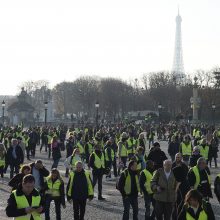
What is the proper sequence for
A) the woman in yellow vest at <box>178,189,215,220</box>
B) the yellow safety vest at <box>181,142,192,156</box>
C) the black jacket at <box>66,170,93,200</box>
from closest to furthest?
the woman in yellow vest at <box>178,189,215,220</box>, the black jacket at <box>66,170,93,200</box>, the yellow safety vest at <box>181,142,192,156</box>

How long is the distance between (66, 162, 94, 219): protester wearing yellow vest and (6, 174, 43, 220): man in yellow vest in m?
3.80

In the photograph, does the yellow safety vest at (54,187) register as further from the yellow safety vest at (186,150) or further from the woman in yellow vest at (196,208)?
the yellow safety vest at (186,150)

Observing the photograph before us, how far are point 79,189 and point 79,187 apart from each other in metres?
0.04

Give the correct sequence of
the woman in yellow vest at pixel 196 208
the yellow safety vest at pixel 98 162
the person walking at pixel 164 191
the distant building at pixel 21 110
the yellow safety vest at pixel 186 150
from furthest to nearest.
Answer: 1. the distant building at pixel 21 110
2. the yellow safety vest at pixel 186 150
3. the yellow safety vest at pixel 98 162
4. the person walking at pixel 164 191
5. the woman in yellow vest at pixel 196 208

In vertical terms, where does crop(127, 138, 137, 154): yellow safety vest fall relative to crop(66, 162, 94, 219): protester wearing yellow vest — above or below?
above

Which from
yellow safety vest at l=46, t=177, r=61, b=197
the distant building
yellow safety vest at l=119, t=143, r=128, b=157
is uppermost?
the distant building

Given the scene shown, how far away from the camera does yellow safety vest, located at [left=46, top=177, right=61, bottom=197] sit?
12680 mm

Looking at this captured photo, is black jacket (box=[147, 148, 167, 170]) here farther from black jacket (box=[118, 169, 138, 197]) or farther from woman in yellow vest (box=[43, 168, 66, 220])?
woman in yellow vest (box=[43, 168, 66, 220])

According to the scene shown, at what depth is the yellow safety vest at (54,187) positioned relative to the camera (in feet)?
41.6

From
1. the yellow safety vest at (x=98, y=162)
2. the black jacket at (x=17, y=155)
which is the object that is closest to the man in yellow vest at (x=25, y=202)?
the yellow safety vest at (x=98, y=162)

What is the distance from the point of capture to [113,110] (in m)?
124

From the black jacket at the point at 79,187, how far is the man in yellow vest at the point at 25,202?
149 inches

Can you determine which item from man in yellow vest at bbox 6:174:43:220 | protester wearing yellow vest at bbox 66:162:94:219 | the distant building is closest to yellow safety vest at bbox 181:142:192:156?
protester wearing yellow vest at bbox 66:162:94:219

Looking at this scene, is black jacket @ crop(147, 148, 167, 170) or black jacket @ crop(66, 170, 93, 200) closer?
black jacket @ crop(66, 170, 93, 200)
